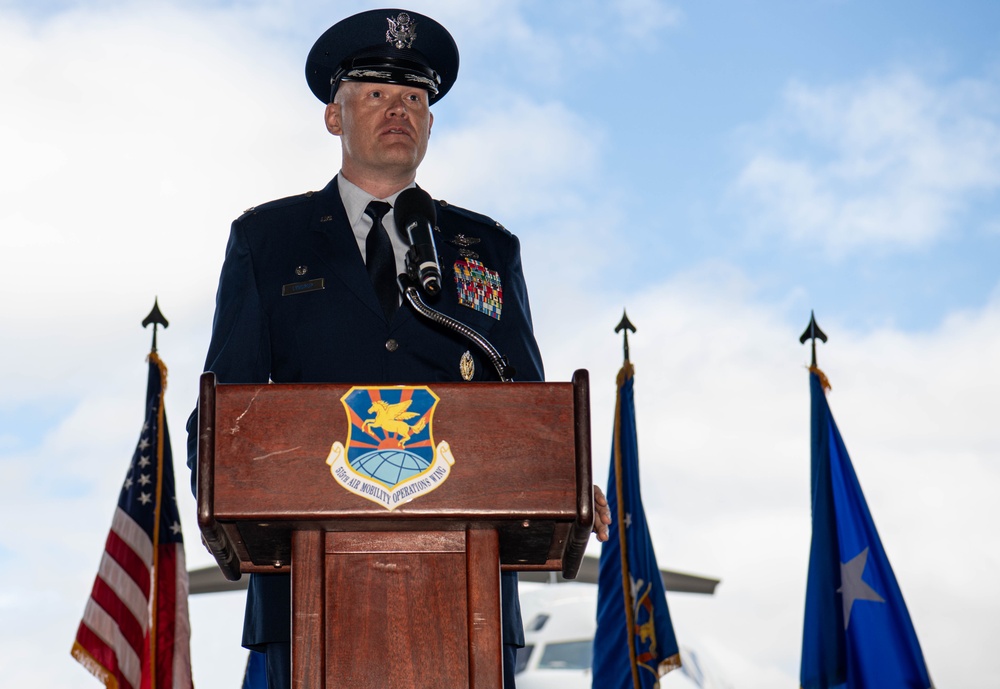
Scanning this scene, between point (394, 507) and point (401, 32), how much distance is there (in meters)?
1.89

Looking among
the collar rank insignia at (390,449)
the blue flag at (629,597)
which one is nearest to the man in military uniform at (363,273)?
the collar rank insignia at (390,449)

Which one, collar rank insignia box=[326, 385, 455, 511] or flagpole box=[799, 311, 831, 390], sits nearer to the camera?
collar rank insignia box=[326, 385, 455, 511]

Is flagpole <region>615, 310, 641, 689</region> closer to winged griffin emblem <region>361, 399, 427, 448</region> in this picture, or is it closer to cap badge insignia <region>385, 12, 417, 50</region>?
cap badge insignia <region>385, 12, 417, 50</region>

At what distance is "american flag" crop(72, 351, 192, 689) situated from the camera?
331 inches

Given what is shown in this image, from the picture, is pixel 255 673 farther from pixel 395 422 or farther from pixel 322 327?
pixel 395 422

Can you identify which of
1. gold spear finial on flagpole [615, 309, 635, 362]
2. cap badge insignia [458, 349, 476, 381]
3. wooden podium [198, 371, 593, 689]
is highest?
gold spear finial on flagpole [615, 309, 635, 362]

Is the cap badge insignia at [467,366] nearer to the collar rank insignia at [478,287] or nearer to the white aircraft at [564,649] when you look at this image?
the collar rank insignia at [478,287]

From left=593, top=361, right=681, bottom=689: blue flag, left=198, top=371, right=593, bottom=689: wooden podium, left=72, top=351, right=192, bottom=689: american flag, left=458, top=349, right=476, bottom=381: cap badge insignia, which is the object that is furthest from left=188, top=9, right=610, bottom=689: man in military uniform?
left=593, top=361, right=681, bottom=689: blue flag

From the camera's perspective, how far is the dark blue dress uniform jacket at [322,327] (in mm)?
3295

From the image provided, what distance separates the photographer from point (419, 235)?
2.88 metres

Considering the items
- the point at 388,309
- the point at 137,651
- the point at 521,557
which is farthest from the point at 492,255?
the point at 137,651

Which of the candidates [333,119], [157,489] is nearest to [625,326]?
[157,489]

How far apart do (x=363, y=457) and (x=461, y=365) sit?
0.99 meters

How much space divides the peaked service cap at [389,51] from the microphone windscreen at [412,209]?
0.78 meters
